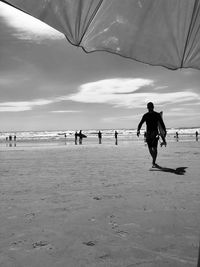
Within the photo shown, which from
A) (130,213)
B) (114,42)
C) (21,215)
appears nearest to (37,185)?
(21,215)

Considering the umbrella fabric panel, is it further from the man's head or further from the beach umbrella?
the man's head

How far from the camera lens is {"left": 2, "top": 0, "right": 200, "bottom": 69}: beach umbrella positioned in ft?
7.38

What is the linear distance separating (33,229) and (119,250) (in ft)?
4.57

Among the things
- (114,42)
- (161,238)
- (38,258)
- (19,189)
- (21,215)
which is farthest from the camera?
(19,189)

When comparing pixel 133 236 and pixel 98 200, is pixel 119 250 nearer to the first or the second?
pixel 133 236

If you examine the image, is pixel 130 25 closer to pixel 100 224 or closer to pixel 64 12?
pixel 64 12

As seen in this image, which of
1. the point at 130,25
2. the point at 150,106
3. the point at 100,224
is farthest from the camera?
the point at 150,106

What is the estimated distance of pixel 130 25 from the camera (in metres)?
2.55

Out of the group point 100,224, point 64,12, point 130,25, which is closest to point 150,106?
point 100,224

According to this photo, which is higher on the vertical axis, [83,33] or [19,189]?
[83,33]

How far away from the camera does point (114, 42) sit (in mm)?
2629

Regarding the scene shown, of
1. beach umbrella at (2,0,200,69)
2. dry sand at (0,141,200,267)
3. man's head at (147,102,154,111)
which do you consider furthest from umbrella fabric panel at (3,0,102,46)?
man's head at (147,102,154,111)

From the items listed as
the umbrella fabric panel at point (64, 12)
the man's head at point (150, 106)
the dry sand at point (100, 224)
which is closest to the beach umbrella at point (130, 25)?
the umbrella fabric panel at point (64, 12)

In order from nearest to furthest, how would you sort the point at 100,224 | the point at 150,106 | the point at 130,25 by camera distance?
the point at 130,25, the point at 100,224, the point at 150,106
